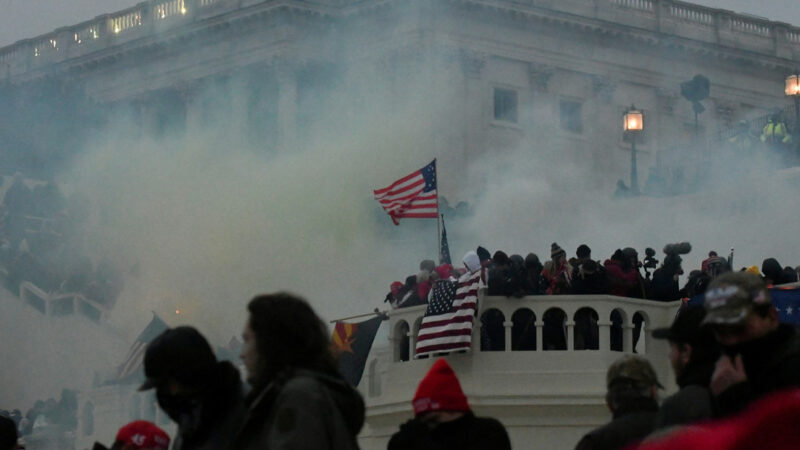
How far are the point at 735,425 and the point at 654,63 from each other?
50188mm

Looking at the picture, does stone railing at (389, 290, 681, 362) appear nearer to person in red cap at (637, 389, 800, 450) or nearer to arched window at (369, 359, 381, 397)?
arched window at (369, 359, 381, 397)

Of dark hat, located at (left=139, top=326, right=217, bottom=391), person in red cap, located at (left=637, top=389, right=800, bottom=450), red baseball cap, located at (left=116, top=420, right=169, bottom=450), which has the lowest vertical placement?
red baseball cap, located at (left=116, top=420, right=169, bottom=450)

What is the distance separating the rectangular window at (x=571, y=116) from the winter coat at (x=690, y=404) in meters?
44.7

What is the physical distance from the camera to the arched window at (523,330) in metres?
15.5

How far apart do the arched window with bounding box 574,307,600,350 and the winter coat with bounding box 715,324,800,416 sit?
10.1 m

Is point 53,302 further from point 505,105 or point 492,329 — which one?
point 505,105

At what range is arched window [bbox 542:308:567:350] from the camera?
15500 mm

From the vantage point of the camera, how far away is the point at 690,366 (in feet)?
21.2

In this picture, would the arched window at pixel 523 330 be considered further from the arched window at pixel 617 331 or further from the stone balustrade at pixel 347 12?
the stone balustrade at pixel 347 12

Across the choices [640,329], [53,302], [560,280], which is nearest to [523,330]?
[560,280]

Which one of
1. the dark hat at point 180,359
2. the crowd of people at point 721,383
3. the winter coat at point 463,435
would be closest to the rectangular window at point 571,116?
the winter coat at point 463,435

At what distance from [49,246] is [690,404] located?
103 ft

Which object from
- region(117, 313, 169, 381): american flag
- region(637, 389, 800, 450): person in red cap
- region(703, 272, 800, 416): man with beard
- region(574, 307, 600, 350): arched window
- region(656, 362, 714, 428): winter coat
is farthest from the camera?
region(117, 313, 169, 381): american flag

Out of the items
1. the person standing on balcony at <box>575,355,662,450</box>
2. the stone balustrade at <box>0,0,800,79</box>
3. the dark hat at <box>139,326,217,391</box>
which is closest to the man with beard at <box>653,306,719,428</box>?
the person standing on balcony at <box>575,355,662,450</box>
